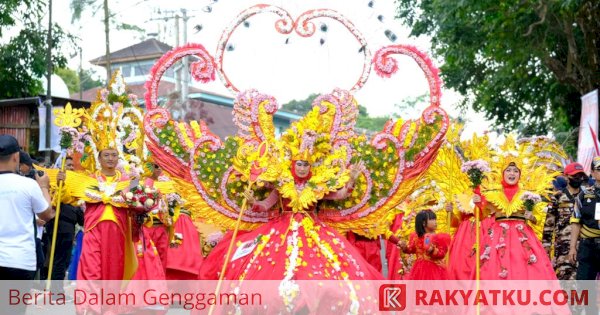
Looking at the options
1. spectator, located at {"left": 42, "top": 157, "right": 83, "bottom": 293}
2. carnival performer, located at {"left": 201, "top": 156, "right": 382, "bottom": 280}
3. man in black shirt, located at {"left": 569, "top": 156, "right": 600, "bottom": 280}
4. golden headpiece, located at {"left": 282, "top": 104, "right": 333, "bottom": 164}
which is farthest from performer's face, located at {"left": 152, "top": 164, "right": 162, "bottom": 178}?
man in black shirt, located at {"left": 569, "top": 156, "right": 600, "bottom": 280}

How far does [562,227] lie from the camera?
37.9 ft

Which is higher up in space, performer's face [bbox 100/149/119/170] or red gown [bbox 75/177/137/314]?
performer's face [bbox 100/149/119/170]

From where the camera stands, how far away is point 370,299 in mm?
8984

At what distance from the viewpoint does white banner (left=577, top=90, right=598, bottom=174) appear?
1653cm

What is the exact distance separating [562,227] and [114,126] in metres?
4.91

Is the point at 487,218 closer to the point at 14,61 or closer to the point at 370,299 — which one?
the point at 370,299

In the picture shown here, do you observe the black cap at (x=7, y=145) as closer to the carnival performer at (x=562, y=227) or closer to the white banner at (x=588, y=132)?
the carnival performer at (x=562, y=227)

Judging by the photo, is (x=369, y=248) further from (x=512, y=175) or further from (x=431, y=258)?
(x=512, y=175)

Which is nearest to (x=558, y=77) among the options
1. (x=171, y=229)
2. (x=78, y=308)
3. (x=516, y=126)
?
(x=516, y=126)

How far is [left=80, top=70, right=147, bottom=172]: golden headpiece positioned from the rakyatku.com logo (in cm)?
272

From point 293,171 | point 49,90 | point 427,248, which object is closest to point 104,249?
point 293,171

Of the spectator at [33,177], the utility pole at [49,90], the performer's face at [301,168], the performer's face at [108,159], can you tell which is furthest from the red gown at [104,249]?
the utility pole at [49,90]

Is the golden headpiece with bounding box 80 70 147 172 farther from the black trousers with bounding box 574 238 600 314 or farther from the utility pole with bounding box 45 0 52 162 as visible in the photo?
the utility pole with bounding box 45 0 52 162

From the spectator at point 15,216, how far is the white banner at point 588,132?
10654 mm
